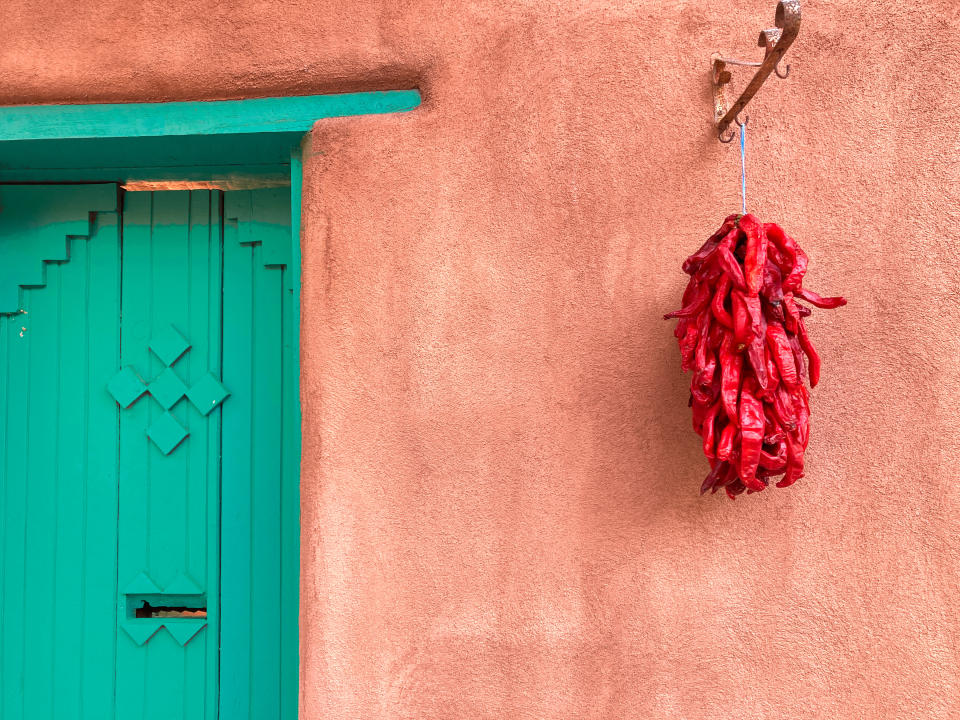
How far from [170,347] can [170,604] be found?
903 millimetres

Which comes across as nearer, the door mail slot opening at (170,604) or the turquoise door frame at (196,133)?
the turquoise door frame at (196,133)

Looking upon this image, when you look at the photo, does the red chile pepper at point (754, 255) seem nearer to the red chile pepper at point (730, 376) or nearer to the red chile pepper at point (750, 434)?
the red chile pepper at point (730, 376)

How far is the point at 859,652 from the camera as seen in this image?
200 cm

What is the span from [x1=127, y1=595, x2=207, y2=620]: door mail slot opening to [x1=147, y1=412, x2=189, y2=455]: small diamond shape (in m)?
0.51

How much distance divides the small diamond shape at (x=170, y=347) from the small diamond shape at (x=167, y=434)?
20 cm

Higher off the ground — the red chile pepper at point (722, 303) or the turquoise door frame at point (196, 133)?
the turquoise door frame at point (196, 133)

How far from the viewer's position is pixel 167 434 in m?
2.54

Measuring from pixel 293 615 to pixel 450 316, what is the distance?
1.19 metres

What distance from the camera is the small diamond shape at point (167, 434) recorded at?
2.53 metres

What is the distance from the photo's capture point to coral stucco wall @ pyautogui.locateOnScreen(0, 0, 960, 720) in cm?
202

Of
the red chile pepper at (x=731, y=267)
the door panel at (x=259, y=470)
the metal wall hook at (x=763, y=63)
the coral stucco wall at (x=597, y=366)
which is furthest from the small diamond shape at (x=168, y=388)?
the metal wall hook at (x=763, y=63)

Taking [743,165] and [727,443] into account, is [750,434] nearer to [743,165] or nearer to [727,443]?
[727,443]

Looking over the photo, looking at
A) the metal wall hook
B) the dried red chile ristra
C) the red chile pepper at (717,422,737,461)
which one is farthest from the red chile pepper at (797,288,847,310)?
A: the metal wall hook

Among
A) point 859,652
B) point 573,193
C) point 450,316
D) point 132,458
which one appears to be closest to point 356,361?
point 450,316
